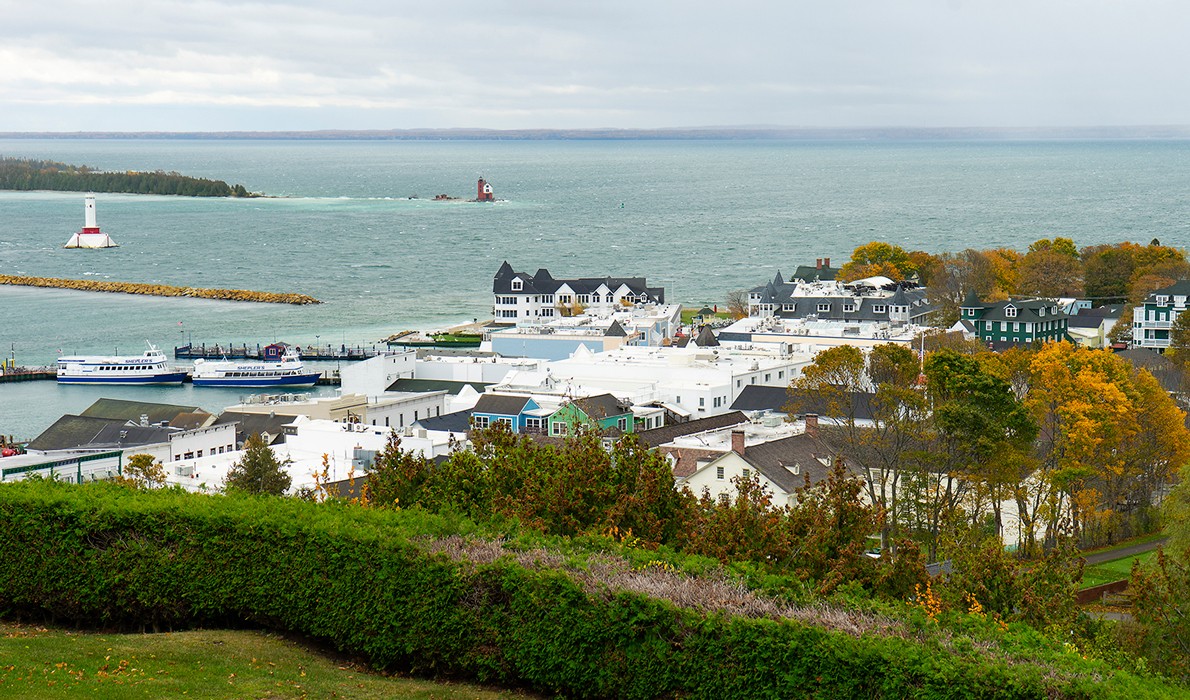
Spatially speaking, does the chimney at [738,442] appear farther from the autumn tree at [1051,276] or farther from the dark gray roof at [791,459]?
the autumn tree at [1051,276]

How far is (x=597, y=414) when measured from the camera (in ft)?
141

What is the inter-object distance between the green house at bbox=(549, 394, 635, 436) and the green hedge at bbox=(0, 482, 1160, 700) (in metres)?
24.7

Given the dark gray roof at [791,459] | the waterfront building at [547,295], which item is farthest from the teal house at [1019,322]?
the dark gray roof at [791,459]

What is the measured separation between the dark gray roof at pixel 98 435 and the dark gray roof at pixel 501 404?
9156 mm

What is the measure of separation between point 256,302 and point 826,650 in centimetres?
8633

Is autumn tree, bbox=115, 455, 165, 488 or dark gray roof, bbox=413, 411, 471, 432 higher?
autumn tree, bbox=115, 455, 165, 488

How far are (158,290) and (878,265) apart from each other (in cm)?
4707

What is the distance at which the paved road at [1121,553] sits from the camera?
30875 millimetres

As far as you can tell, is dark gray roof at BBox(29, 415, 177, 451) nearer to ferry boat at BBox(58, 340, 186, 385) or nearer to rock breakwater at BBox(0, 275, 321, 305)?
ferry boat at BBox(58, 340, 186, 385)

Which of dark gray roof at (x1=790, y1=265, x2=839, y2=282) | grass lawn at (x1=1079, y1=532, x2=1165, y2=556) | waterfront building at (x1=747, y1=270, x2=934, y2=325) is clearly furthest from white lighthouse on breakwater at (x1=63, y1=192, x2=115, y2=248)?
grass lawn at (x1=1079, y1=532, x2=1165, y2=556)

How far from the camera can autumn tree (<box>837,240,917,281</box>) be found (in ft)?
277

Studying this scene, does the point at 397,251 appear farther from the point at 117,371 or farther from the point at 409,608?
the point at 409,608

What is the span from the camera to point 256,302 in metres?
95.3

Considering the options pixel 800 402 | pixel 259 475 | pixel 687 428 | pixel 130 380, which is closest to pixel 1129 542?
pixel 800 402
